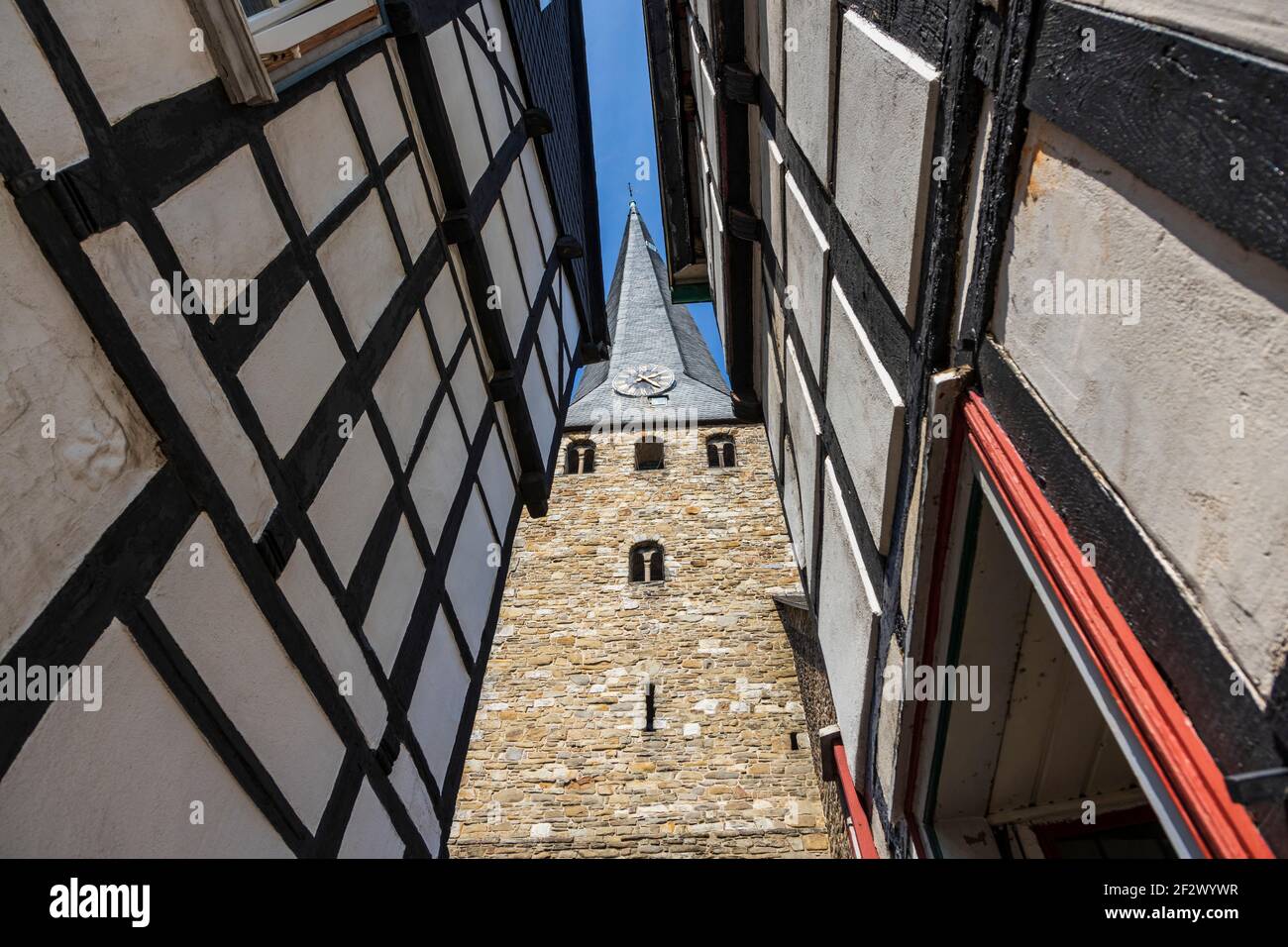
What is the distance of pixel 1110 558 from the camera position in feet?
4.59

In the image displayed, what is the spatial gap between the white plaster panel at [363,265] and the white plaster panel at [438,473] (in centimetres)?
71

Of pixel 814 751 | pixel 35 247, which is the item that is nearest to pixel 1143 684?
pixel 35 247

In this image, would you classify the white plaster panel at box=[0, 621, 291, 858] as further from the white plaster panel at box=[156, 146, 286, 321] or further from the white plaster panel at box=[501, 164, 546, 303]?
the white plaster panel at box=[501, 164, 546, 303]

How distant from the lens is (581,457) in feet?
61.8

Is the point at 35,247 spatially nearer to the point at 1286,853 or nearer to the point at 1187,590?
the point at 1187,590

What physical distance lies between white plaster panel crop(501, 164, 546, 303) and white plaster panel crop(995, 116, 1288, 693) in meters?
4.33

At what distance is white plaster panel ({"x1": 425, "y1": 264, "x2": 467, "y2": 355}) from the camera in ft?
13.0

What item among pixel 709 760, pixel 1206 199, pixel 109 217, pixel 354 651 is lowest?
pixel 709 760

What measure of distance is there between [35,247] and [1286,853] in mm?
2348

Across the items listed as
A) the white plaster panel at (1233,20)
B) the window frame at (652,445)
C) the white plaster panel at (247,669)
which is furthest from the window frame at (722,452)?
the white plaster panel at (1233,20)

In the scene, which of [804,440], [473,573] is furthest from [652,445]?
[473,573]

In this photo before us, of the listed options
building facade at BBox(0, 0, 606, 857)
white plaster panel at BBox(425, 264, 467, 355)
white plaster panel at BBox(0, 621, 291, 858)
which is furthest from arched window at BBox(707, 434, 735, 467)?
white plaster panel at BBox(0, 621, 291, 858)

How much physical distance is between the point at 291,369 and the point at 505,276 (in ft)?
8.84

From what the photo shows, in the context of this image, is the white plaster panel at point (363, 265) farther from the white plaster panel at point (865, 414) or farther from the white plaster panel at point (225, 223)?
the white plaster panel at point (865, 414)
